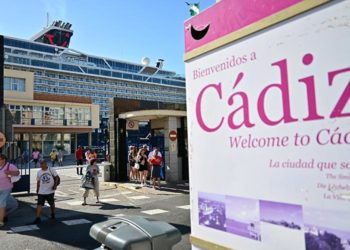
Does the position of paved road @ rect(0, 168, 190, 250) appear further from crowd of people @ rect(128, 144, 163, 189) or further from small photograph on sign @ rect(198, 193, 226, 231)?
small photograph on sign @ rect(198, 193, 226, 231)

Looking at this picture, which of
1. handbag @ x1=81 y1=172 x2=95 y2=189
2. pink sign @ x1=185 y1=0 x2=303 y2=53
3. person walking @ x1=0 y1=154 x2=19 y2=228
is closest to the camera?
pink sign @ x1=185 y1=0 x2=303 y2=53

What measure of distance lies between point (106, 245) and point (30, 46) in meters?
105

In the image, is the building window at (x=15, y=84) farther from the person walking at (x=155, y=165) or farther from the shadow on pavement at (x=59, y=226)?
the shadow on pavement at (x=59, y=226)

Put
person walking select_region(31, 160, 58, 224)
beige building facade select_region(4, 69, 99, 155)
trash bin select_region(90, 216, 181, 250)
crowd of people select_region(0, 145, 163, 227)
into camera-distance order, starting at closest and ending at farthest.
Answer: trash bin select_region(90, 216, 181, 250), crowd of people select_region(0, 145, 163, 227), person walking select_region(31, 160, 58, 224), beige building facade select_region(4, 69, 99, 155)

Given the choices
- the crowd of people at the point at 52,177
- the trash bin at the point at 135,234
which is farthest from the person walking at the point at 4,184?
the trash bin at the point at 135,234

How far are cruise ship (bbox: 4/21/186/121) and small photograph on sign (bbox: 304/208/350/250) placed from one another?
3101 inches

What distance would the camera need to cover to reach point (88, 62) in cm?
10631

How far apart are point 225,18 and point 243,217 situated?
1125 mm

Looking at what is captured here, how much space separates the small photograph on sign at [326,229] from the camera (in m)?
1.44

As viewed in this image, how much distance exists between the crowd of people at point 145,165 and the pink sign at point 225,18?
11.4 meters

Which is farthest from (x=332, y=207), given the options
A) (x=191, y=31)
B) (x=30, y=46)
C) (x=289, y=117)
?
(x=30, y=46)

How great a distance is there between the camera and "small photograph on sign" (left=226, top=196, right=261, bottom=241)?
1.82 meters

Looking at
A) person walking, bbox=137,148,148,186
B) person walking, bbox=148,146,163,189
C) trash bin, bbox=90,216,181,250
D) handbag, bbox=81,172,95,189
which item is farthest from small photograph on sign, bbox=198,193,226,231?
person walking, bbox=137,148,148,186

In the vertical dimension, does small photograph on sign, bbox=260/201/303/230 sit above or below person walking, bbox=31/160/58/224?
above
